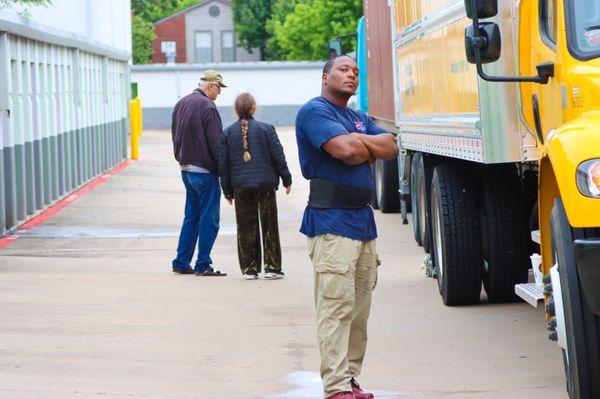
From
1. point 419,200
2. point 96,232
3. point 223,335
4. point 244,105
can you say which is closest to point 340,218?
point 223,335

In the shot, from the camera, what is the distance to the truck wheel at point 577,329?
6.53m

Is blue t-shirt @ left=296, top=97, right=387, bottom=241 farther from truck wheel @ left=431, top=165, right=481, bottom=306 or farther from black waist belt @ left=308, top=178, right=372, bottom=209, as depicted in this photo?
truck wheel @ left=431, top=165, right=481, bottom=306

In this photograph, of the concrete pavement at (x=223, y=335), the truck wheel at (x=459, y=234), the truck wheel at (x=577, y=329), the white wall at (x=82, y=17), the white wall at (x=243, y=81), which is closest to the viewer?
the truck wheel at (x=577, y=329)

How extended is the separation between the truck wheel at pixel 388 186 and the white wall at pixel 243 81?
1883 inches

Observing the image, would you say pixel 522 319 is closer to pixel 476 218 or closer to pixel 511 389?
pixel 476 218

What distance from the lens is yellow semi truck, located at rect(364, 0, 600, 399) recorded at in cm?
654

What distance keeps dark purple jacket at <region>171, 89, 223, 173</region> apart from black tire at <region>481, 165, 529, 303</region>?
13.5 feet

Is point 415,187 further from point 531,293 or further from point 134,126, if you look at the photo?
point 134,126

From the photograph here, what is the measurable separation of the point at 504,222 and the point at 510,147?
1662mm

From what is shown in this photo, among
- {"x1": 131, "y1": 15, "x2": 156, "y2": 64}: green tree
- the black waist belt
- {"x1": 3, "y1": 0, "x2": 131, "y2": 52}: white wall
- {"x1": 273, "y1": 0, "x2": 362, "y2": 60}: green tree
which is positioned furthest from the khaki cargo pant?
{"x1": 131, "y1": 15, "x2": 156, "y2": 64}: green tree

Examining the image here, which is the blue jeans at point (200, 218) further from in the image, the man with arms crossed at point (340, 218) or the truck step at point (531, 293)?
the man with arms crossed at point (340, 218)

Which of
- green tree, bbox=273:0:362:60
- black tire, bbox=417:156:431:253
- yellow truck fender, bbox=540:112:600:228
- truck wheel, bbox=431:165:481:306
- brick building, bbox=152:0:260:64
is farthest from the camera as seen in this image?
brick building, bbox=152:0:260:64

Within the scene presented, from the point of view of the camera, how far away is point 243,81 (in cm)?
6962

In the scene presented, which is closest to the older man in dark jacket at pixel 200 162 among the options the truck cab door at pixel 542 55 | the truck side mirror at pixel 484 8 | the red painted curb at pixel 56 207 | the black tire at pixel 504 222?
the red painted curb at pixel 56 207
